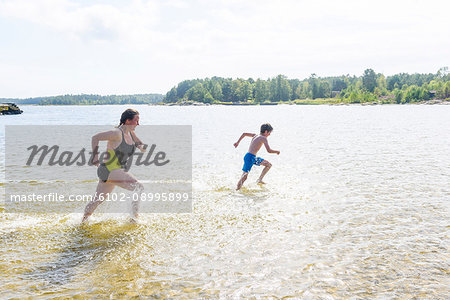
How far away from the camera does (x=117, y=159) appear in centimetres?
777

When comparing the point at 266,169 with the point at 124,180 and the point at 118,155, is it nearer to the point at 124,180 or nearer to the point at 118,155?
the point at 124,180

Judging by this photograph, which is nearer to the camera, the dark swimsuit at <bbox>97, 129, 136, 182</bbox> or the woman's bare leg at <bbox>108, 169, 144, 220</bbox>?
the dark swimsuit at <bbox>97, 129, 136, 182</bbox>

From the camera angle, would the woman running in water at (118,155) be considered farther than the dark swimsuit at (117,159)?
No

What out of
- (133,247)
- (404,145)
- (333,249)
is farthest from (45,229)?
(404,145)

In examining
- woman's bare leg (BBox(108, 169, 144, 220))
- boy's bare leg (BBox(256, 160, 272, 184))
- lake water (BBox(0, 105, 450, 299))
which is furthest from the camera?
boy's bare leg (BBox(256, 160, 272, 184))

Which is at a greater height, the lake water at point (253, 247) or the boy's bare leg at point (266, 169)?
the boy's bare leg at point (266, 169)

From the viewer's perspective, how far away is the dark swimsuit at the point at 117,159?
7.61 metres

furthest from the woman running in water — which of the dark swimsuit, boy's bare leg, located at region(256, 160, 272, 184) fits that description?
boy's bare leg, located at region(256, 160, 272, 184)

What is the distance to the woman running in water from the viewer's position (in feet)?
24.4

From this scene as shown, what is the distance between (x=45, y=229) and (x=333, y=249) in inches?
257

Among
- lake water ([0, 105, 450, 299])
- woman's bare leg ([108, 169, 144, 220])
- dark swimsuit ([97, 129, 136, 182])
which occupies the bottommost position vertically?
lake water ([0, 105, 450, 299])

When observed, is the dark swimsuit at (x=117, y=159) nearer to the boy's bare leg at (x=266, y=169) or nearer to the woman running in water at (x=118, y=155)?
the woman running in water at (x=118, y=155)

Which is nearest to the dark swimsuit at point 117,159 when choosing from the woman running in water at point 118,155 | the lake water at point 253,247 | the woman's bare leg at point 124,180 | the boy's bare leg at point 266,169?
the woman running in water at point 118,155

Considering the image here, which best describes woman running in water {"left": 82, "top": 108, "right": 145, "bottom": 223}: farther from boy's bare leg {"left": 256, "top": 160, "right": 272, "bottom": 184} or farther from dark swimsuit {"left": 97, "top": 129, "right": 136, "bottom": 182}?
boy's bare leg {"left": 256, "top": 160, "right": 272, "bottom": 184}
